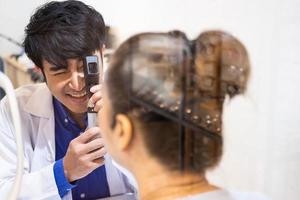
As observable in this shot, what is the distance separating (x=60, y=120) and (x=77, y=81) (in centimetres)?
15

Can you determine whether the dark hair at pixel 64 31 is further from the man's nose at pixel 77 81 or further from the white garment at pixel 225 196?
the white garment at pixel 225 196

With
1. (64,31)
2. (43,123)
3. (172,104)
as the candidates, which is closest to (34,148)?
(43,123)

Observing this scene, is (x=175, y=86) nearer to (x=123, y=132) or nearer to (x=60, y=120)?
(x=123, y=132)

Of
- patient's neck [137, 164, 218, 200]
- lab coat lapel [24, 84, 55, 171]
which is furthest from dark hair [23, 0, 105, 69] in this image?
patient's neck [137, 164, 218, 200]

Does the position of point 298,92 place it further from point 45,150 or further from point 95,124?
point 45,150

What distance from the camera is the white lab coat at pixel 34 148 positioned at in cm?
82

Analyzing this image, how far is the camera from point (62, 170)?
0.81 metres

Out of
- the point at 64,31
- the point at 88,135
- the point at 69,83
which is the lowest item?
the point at 88,135

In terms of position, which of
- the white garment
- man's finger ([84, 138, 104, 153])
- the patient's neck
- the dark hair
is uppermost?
the dark hair

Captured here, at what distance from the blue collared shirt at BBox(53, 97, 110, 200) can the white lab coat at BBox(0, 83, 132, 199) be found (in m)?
0.01

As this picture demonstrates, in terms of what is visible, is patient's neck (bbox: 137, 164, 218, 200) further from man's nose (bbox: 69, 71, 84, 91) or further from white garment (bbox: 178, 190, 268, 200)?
man's nose (bbox: 69, 71, 84, 91)

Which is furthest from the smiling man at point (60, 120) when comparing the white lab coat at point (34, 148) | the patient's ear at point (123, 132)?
the patient's ear at point (123, 132)

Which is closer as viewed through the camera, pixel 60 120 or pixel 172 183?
pixel 172 183

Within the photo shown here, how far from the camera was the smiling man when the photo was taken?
76cm
